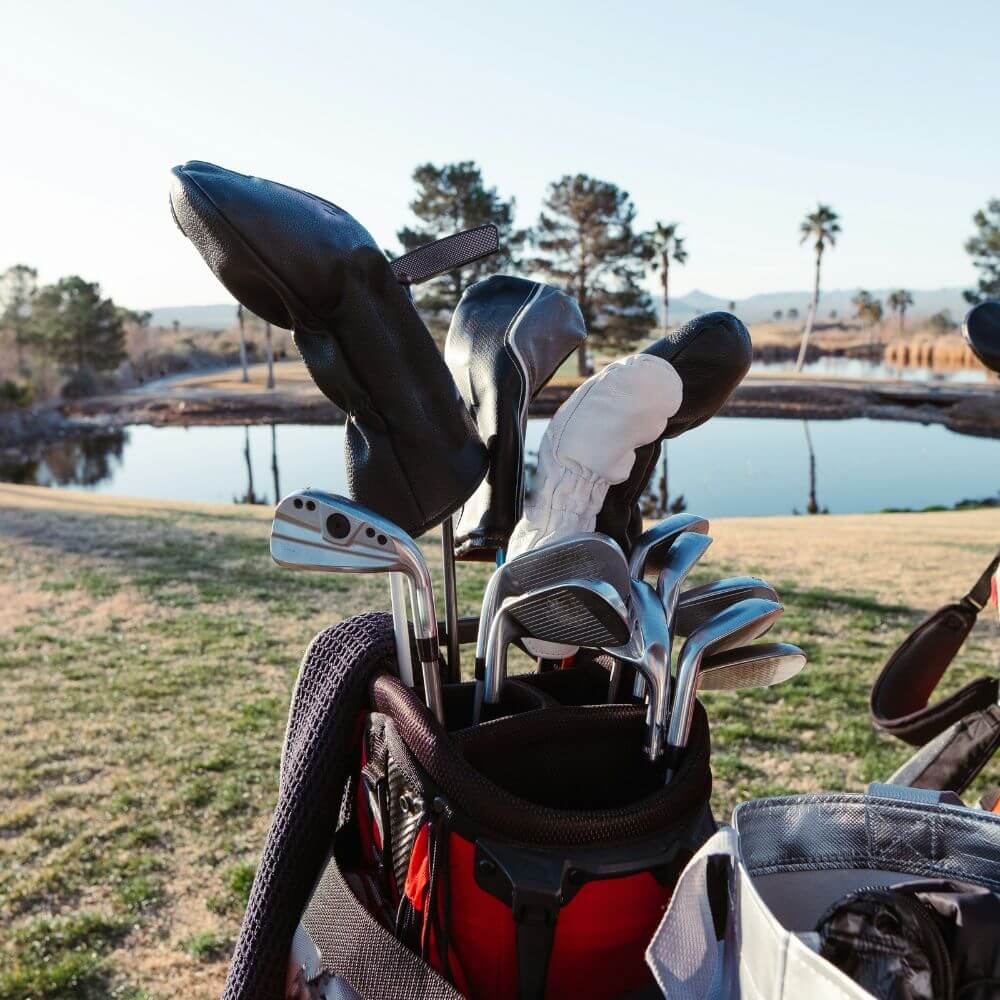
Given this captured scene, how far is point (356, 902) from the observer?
1174mm

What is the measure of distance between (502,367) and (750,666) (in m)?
0.51

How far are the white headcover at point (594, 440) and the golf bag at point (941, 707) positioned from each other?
1.03 metres

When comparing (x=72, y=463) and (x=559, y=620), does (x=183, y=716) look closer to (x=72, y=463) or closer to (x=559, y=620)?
(x=559, y=620)

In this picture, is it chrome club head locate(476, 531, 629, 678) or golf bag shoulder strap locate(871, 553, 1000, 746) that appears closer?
chrome club head locate(476, 531, 629, 678)

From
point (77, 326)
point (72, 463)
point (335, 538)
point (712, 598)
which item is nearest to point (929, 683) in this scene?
point (712, 598)

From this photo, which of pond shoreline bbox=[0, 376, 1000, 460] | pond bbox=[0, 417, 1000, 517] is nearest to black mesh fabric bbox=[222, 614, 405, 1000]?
pond bbox=[0, 417, 1000, 517]

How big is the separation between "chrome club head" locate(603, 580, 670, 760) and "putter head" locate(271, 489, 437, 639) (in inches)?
9.6

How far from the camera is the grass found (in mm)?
2785

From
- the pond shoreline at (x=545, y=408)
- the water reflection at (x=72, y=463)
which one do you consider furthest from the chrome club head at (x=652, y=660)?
the pond shoreline at (x=545, y=408)

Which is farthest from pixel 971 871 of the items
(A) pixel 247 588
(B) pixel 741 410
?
(B) pixel 741 410

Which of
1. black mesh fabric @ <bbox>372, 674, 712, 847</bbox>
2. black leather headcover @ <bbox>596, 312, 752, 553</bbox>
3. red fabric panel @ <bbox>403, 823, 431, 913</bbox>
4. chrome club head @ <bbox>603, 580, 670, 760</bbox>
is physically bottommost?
red fabric panel @ <bbox>403, 823, 431, 913</bbox>

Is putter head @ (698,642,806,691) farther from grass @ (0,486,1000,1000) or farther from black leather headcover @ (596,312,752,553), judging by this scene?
grass @ (0,486,1000,1000)

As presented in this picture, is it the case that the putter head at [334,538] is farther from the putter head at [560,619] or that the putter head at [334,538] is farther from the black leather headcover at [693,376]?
the black leather headcover at [693,376]

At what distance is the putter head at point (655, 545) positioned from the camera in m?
1.38
